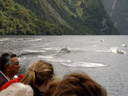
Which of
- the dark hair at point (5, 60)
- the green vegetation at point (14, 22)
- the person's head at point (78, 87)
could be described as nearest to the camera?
the person's head at point (78, 87)

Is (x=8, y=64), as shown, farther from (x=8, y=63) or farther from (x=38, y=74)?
(x=38, y=74)

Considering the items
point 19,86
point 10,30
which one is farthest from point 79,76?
point 10,30

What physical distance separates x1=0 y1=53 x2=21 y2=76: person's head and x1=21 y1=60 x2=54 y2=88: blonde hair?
1.98 metres

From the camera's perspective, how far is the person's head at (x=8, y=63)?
5.50 metres

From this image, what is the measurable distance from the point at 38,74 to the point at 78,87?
1.45 metres

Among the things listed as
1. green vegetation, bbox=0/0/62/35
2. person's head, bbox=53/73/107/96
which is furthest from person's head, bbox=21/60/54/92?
green vegetation, bbox=0/0/62/35

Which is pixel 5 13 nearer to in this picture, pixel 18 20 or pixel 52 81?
pixel 18 20

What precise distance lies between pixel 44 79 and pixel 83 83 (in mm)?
1508

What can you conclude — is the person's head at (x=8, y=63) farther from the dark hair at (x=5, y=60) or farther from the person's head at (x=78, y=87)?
the person's head at (x=78, y=87)

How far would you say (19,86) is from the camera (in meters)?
2.53

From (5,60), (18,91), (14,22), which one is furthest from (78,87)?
(14,22)

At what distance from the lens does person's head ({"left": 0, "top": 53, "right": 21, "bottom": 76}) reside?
18.0 feet

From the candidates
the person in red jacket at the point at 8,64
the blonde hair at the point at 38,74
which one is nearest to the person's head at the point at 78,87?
the blonde hair at the point at 38,74

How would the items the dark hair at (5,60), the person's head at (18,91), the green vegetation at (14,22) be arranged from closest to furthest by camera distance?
the person's head at (18,91), the dark hair at (5,60), the green vegetation at (14,22)
